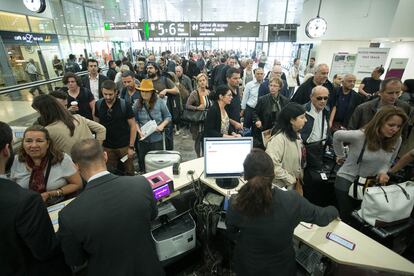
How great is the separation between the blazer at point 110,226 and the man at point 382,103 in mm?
2972

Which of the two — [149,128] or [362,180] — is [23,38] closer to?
[149,128]

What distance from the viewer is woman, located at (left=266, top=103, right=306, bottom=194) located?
→ 7.09ft

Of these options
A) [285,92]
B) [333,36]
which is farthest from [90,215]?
[333,36]

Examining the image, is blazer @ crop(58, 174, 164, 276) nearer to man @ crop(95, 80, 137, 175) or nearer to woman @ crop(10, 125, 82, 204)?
Answer: woman @ crop(10, 125, 82, 204)

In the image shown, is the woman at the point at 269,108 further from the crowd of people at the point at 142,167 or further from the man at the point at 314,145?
the man at the point at 314,145

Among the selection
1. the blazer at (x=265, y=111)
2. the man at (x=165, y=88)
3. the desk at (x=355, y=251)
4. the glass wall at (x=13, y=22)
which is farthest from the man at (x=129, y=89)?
the glass wall at (x=13, y=22)

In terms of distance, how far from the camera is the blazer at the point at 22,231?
1.19m

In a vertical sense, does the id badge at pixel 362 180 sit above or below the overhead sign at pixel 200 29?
below

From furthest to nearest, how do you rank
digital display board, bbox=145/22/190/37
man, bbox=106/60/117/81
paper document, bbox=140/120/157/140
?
1. digital display board, bbox=145/22/190/37
2. man, bbox=106/60/117/81
3. paper document, bbox=140/120/157/140

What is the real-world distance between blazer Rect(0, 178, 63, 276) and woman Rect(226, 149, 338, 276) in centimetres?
113

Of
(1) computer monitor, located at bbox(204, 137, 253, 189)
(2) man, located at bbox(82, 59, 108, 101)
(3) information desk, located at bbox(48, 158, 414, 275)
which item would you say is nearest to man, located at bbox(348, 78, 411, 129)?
(3) information desk, located at bbox(48, 158, 414, 275)

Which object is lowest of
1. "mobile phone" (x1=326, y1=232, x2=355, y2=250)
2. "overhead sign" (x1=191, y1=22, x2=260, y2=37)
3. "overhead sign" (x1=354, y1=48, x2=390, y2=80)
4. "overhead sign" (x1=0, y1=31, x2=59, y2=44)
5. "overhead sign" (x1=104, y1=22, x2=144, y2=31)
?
"mobile phone" (x1=326, y1=232, x2=355, y2=250)

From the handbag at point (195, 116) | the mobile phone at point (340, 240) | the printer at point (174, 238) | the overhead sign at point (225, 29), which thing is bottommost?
the printer at point (174, 238)

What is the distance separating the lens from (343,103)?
3.97 meters
